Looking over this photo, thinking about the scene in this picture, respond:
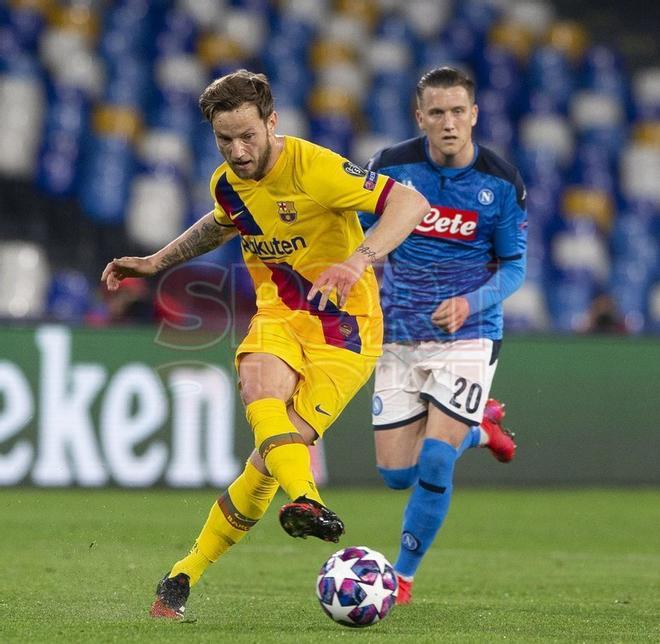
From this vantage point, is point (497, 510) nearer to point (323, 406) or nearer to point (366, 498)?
point (366, 498)

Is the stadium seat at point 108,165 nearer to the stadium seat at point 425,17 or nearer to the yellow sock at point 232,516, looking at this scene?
the stadium seat at point 425,17

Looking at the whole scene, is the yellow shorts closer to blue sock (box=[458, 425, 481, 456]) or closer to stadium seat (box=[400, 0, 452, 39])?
blue sock (box=[458, 425, 481, 456])

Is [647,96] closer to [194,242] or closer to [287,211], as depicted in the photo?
[194,242]

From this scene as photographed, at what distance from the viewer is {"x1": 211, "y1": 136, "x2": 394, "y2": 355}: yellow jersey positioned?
511 cm

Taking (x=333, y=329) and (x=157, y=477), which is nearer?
(x=333, y=329)

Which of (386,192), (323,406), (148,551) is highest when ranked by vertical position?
(386,192)

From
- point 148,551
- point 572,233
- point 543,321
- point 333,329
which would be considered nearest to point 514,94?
point 572,233

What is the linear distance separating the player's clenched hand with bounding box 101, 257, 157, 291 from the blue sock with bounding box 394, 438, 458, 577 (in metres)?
1.55

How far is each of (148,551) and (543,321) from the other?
26.6 feet

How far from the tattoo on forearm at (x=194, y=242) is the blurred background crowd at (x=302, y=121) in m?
5.32

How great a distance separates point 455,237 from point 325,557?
2.37m

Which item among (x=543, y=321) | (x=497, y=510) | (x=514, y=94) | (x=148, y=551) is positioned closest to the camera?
(x=148, y=551)

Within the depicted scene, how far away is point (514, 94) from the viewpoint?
17312 millimetres

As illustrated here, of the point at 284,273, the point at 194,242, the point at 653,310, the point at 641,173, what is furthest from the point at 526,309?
the point at 284,273
